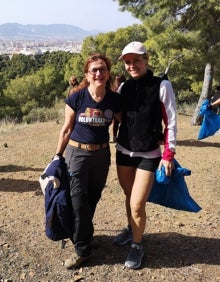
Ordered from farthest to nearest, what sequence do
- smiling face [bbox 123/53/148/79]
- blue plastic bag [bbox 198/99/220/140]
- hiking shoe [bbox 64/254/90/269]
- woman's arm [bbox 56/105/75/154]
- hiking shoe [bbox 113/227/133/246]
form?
blue plastic bag [bbox 198/99/220/140]
hiking shoe [bbox 113/227/133/246]
hiking shoe [bbox 64/254/90/269]
woman's arm [bbox 56/105/75/154]
smiling face [bbox 123/53/148/79]

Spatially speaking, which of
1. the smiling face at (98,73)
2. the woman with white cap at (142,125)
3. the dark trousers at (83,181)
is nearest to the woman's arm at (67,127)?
the dark trousers at (83,181)

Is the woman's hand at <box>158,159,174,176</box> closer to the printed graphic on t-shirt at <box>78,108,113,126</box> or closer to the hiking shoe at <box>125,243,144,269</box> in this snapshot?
the printed graphic on t-shirt at <box>78,108,113,126</box>

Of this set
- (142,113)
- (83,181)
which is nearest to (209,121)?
(142,113)

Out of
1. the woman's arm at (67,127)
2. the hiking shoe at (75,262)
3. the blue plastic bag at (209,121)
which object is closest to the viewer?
the woman's arm at (67,127)

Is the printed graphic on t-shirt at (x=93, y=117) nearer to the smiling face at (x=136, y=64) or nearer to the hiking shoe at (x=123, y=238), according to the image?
the smiling face at (x=136, y=64)

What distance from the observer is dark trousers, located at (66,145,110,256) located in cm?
314

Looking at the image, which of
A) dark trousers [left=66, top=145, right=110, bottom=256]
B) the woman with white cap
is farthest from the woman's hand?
dark trousers [left=66, top=145, right=110, bottom=256]

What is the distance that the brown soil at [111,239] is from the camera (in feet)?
11.2

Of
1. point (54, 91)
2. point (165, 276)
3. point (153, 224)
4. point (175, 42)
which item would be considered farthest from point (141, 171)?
point (54, 91)

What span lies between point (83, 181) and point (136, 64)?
105cm

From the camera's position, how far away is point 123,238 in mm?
3828

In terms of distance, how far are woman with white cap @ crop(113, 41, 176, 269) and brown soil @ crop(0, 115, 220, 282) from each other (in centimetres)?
57

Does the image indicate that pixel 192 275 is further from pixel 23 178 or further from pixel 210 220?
pixel 23 178

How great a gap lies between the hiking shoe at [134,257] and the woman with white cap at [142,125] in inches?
10.9
